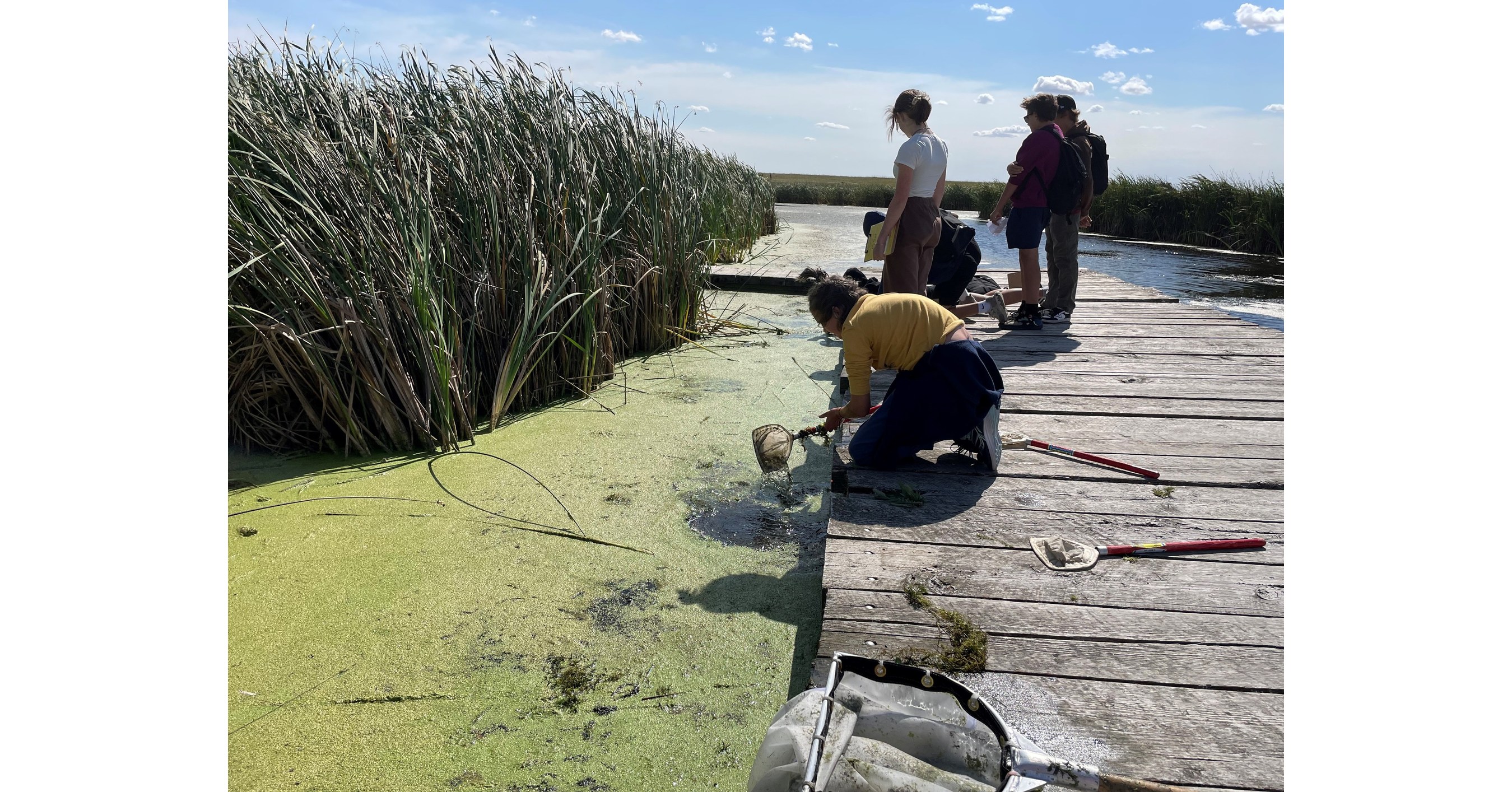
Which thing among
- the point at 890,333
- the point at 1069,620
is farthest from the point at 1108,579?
the point at 890,333

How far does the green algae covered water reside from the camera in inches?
63.7

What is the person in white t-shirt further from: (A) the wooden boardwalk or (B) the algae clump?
(B) the algae clump

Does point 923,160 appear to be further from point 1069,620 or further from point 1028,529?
point 1069,620

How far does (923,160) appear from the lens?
11.8 ft

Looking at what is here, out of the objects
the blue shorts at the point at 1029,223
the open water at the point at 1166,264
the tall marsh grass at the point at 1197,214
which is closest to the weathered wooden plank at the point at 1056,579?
the blue shorts at the point at 1029,223

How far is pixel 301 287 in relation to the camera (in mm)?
2881

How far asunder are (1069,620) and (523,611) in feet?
4.29

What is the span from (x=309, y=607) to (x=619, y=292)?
2832mm

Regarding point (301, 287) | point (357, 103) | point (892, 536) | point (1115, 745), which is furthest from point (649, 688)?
A: point (357, 103)

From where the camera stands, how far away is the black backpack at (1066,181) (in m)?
4.04

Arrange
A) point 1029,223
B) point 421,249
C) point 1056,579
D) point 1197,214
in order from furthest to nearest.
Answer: point 1197,214 < point 1029,223 < point 421,249 < point 1056,579

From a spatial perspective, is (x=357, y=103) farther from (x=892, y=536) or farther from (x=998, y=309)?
(x=998, y=309)

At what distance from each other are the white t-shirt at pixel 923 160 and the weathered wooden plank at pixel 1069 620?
2.25 metres

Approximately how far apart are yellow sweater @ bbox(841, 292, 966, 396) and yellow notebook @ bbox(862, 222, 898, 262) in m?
1.28
